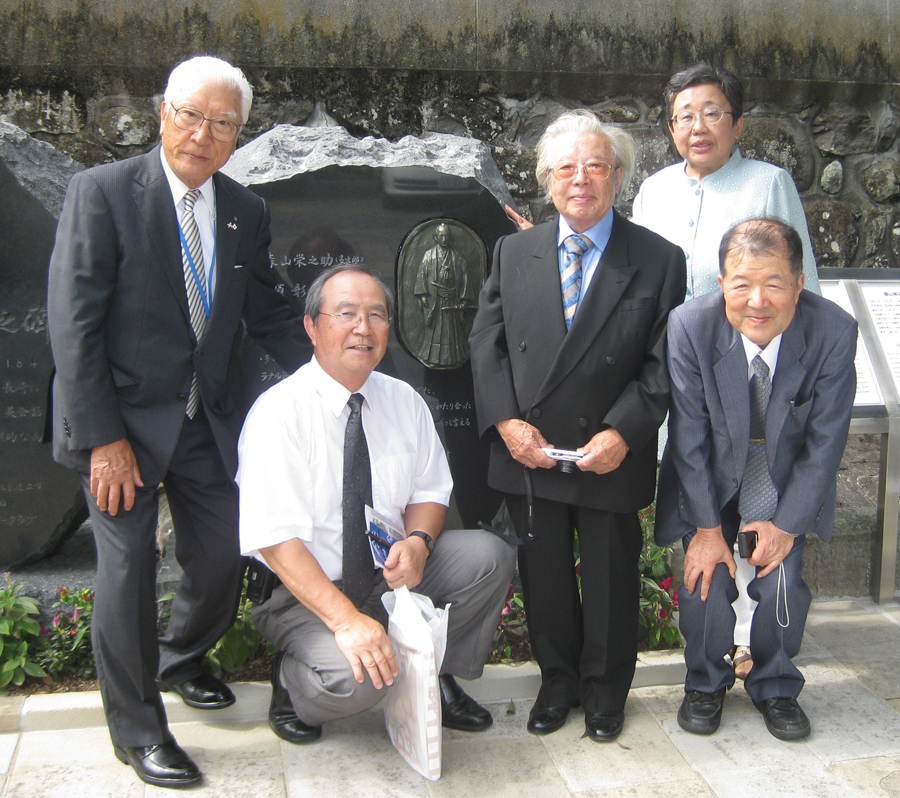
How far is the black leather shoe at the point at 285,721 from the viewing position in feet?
8.04

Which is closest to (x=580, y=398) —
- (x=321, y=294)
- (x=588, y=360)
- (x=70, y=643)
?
(x=588, y=360)

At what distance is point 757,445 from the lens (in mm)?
2541

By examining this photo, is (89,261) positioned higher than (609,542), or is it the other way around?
(89,261)

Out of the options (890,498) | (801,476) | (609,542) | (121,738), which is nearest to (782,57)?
(890,498)

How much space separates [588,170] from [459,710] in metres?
1.58

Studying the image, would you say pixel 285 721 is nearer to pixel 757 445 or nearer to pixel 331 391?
pixel 331 391

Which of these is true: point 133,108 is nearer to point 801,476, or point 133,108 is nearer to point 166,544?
point 166,544

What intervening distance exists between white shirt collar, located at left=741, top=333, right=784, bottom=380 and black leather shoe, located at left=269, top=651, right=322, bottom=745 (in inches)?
61.9

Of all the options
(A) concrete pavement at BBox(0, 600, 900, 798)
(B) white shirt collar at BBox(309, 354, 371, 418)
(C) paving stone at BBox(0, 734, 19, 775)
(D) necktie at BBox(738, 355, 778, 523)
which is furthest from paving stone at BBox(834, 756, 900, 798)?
(C) paving stone at BBox(0, 734, 19, 775)

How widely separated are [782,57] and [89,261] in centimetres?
399

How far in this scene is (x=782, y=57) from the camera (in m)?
4.73

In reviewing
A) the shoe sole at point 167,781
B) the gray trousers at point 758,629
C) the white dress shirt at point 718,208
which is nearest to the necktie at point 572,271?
the white dress shirt at point 718,208

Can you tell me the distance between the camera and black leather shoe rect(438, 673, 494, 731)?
254cm

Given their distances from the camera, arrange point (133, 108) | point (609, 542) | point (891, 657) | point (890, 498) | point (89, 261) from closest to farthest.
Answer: point (89, 261) → point (609, 542) → point (891, 657) → point (890, 498) → point (133, 108)
